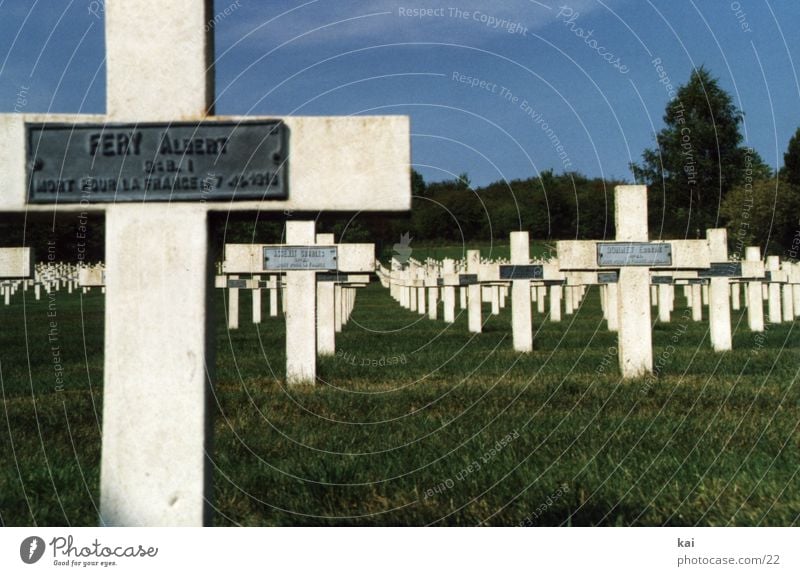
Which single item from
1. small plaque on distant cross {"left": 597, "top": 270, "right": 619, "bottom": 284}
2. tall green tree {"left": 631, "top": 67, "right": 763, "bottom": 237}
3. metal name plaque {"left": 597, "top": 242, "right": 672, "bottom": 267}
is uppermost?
tall green tree {"left": 631, "top": 67, "right": 763, "bottom": 237}

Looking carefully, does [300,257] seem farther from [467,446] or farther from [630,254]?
[467,446]

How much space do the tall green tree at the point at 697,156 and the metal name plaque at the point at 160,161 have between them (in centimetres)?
2000

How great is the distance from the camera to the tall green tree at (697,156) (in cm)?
2775

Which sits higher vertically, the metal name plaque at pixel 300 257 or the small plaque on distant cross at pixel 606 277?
the metal name plaque at pixel 300 257

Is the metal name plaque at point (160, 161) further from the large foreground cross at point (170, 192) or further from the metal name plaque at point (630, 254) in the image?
the metal name plaque at point (630, 254)

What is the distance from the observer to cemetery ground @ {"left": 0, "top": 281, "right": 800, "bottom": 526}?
483 cm

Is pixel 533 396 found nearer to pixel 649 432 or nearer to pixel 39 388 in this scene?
pixel 649 432

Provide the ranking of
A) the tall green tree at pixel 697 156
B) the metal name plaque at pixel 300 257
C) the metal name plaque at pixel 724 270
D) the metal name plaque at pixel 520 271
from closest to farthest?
the metal name plaque at pixel 300 257 < the metal name plaque at pixel 724 270 < the metal name plaque at pixel 520 271 < the tall green tree at pixel 697 156

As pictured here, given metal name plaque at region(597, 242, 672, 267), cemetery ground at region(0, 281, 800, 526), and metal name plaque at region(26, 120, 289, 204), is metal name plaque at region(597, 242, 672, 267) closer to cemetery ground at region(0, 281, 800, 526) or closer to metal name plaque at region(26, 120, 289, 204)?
cemetery ground at region(0, 281, 800, 526)

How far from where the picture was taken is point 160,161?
377 cm

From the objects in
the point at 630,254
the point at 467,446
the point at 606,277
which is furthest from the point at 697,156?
the point at 467,446

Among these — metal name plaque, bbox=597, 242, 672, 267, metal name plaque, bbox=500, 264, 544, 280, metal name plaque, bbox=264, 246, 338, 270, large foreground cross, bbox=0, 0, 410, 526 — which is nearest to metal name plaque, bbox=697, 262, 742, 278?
metal name plaque, bbox=500, 264, 544, 280

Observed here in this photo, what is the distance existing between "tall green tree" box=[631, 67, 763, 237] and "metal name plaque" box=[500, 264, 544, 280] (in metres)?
8.82

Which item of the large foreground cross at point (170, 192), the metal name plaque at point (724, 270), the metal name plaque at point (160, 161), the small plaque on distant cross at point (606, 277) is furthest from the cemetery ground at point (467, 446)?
the small plaque on distant cross at point (606, 277)
